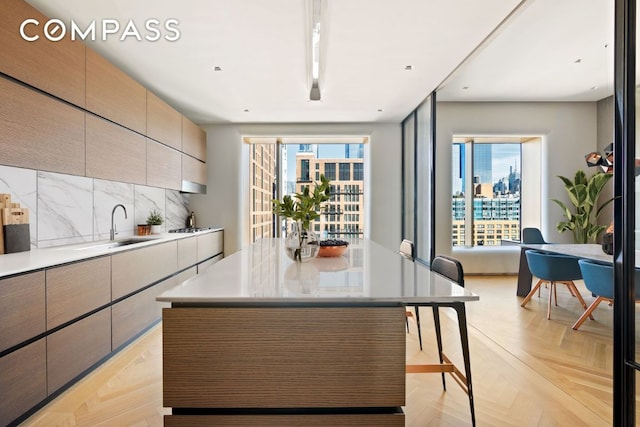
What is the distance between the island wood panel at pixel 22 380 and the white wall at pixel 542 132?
546 centimetres

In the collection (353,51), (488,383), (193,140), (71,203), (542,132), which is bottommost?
(488,383)

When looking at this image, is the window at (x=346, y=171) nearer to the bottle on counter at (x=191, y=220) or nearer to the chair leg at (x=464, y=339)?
the bottle on counter at (x=191, y=220)

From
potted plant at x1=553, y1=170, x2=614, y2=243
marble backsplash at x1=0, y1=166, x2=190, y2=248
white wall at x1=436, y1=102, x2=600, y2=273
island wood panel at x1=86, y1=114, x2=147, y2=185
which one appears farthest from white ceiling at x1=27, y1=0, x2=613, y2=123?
potted plant at x1=553, y1=170, x2=614, y2=243

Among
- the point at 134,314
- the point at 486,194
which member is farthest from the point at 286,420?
the point at 486,194

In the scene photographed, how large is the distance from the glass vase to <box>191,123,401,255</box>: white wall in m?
4.24

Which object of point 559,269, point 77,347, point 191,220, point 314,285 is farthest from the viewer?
point 191,220

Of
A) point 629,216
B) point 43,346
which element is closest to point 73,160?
point 43,346

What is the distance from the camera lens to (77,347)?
2.36 meters

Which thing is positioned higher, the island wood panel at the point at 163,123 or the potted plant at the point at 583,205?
the island wood panel at the point at 163,123

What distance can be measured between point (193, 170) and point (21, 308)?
12.0 feet

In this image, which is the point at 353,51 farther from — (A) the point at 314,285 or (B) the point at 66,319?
(B) the point at 66,319

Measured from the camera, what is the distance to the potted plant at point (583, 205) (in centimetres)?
546

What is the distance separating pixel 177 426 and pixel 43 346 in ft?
4.52

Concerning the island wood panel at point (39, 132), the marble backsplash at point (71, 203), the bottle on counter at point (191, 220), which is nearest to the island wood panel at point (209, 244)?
the bottle on counter at point (191, 220)
